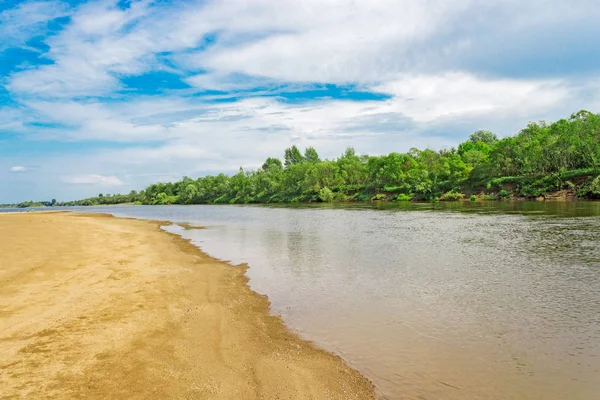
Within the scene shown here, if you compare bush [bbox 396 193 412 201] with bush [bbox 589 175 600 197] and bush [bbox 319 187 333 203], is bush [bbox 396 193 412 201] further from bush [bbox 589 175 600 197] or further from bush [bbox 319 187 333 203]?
bush [bbox 589 175 600 197]

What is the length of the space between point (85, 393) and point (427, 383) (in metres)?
6.72

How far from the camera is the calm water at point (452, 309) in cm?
838

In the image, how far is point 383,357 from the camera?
369 inches

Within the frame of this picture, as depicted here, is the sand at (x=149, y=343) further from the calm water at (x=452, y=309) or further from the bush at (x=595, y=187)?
the bush at (x=595, y=187)

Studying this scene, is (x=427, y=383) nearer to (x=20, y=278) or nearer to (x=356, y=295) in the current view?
(x=356, y=295)

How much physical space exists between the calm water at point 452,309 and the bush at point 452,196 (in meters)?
68.9

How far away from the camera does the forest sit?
7650cm

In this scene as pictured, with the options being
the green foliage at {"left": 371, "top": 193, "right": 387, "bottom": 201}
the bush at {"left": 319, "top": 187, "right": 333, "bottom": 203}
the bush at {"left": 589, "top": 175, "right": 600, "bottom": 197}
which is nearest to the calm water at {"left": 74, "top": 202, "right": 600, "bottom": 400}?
the bush at {"left": 589, "top": 175, "right": 600, "bottom": 197}

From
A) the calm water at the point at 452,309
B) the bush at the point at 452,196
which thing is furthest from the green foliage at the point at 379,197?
the calm water at the point at 452,309

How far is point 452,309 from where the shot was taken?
42.8ft

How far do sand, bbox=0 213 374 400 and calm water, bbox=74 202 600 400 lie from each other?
118cm

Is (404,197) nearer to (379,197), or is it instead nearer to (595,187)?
(379,197)

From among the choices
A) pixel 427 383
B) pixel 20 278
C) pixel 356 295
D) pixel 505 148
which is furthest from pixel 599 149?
pixel 20 278

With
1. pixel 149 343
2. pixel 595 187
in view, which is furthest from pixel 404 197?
pixel 149 343
